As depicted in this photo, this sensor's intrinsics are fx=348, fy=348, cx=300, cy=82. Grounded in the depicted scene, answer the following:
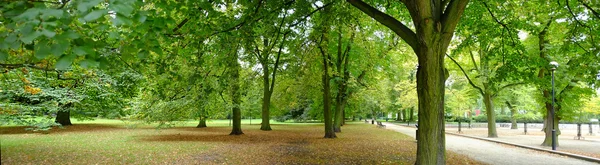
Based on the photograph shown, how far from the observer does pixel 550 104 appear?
1653cm

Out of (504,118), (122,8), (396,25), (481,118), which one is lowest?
(481,118)

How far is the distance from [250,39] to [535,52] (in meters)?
15.9

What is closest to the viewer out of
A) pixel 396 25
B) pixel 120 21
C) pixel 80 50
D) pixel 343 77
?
pixel 120 21

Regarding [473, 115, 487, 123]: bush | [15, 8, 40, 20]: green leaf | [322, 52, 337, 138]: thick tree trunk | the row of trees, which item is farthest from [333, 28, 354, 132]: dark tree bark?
[473, 115, 487, 123]: bush

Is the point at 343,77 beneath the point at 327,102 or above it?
above

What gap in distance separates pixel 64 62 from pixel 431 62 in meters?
5.43

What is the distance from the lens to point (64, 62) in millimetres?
2457

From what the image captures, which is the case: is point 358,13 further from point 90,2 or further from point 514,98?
point 514,98

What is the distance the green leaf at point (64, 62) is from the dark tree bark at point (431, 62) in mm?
5300

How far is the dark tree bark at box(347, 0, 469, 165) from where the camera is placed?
610cm

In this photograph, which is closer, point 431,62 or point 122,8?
point 122,8

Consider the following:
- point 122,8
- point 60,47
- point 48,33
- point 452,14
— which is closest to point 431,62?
point 452,14

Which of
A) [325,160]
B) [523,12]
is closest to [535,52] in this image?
[523,12]

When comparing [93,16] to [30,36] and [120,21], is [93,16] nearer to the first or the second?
[120,21]
